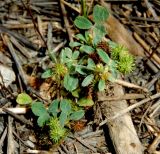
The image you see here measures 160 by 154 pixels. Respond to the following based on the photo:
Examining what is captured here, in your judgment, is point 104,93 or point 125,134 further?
point 104,93

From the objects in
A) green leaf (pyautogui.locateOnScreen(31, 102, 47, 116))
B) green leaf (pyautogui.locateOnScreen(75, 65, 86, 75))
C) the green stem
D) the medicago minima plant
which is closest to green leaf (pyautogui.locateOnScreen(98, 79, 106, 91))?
the medicago minima plant

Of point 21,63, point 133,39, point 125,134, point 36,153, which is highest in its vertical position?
point 133,39

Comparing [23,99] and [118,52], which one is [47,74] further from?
[118,52]

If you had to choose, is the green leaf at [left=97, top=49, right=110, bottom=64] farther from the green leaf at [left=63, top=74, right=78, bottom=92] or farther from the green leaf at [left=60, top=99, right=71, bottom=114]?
the green leaf at [left=60, top=99, right=71, bottom=114]

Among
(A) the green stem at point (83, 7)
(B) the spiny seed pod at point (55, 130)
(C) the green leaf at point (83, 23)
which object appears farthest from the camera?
(A) the green stem at point (83, 7)

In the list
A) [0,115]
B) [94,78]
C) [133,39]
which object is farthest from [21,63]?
[133,39]

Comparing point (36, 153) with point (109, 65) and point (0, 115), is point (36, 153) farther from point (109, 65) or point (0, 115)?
point (109, 65)

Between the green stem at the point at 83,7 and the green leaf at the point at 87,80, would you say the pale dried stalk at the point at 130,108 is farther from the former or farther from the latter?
the green stem at the point at 83,7

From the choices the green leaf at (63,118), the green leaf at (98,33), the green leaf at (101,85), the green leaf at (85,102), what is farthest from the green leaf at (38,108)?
the green leaf at (98,33)
